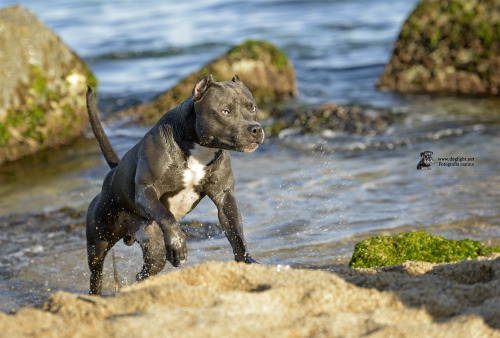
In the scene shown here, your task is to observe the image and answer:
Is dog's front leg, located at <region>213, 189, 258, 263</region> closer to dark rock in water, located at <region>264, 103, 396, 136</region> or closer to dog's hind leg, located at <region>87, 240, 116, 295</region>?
dog's hind leg, located at <region>87, 240, 116, 295</region>

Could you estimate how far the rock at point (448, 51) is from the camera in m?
12.6

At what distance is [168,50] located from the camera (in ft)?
64.1

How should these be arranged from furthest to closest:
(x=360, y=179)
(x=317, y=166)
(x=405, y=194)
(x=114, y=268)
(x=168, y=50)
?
(x=168, y=50), (x=317, y=166), (x=360, y=179), (x=405, y=194), (x=114, y=268)

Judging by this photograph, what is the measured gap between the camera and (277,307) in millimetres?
3340

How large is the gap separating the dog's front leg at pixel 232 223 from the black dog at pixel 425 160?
457 cm

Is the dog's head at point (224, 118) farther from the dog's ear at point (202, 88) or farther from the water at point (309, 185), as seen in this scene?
the water at point (309, 185)

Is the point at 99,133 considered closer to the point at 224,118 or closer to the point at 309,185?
the point at 224,118

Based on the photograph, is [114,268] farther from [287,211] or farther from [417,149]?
[417,149]

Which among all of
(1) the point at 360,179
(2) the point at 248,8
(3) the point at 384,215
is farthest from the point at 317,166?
(2) the point at 248,8

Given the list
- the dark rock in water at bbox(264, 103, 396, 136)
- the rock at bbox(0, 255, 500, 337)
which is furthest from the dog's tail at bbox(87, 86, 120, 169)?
the dark rock in water at bbox(264, 103, 396, 136)

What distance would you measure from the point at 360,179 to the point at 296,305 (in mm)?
5487

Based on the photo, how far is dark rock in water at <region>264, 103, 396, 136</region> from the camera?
10953mm

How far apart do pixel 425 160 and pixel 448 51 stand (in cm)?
468

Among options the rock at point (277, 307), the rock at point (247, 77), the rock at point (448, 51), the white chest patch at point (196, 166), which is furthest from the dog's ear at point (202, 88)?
the rock at point (448, 51)
